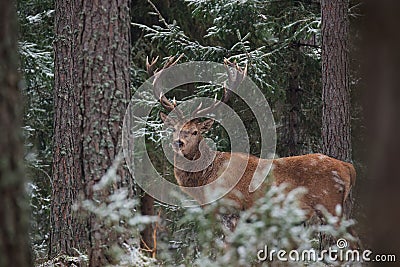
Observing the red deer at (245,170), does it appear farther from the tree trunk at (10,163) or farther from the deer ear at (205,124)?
the tree trunk at (10,163)

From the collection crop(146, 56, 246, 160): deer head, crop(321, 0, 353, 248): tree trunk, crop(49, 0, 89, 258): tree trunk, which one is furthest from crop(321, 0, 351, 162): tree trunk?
crop(49, 0, 89, 258): tree trunk

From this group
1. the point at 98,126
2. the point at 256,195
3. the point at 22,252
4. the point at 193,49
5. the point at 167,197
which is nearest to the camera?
the point at 22,252

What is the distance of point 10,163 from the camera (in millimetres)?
3006

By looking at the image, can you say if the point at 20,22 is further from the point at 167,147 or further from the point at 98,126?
A: the point at 98,126

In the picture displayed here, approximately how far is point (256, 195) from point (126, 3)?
4.23 metres

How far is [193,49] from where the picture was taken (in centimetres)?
1151

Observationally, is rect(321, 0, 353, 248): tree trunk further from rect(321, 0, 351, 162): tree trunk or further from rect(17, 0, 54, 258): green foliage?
rect(17, 0, 54, 258): green foliage

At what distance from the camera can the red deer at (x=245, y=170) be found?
8.50m

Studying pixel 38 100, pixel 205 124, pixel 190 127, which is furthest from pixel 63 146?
pixel 38 100

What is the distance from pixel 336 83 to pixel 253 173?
1.73 meters

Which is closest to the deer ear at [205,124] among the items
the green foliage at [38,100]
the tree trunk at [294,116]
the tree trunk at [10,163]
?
the tree trunk at [294,116]

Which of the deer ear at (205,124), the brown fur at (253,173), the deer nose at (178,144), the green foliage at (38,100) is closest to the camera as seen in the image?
the brown fur at (253,173)

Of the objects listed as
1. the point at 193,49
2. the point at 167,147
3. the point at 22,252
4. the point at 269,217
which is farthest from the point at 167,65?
the point at 22,252

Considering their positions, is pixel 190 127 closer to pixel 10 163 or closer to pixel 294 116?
pixel 294 116
